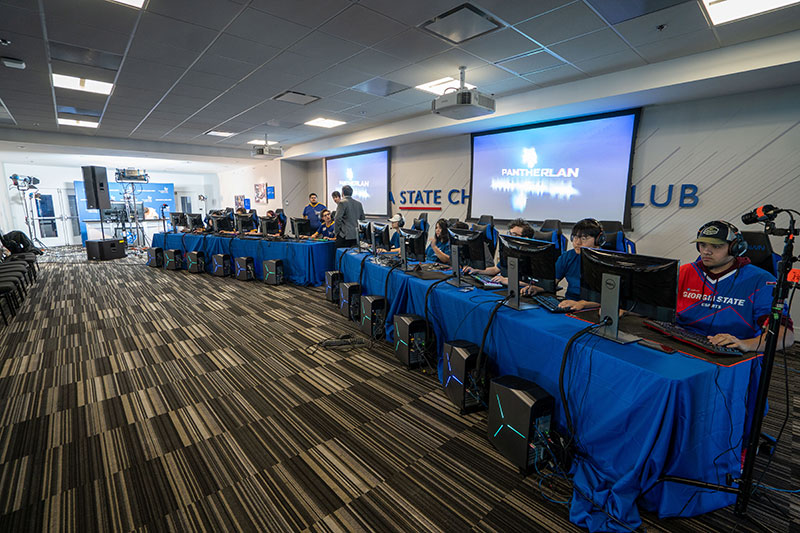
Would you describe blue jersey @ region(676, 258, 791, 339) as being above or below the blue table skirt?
above

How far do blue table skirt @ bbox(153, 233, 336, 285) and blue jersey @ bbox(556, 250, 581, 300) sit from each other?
421cm

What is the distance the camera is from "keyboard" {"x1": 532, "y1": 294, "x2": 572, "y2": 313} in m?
2.33

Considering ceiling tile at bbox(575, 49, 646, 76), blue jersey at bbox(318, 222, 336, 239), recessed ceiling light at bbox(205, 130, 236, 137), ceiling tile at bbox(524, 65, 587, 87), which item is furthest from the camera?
recessed ceiling light at bbox(205, 130, 236, 137)

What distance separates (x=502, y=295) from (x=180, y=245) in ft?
26.1

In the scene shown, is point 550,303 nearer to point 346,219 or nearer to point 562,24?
point 562,24

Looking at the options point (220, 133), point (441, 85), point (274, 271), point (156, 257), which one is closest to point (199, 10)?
point (441, 85)

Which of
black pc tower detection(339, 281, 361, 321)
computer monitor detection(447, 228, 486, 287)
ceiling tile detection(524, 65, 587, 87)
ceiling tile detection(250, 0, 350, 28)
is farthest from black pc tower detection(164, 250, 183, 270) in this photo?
ceiling tile detection(524, 65, 587, 87)

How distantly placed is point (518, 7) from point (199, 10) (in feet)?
8.43

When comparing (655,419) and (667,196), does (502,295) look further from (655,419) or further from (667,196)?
(667,196)

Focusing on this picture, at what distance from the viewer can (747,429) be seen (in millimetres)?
1951

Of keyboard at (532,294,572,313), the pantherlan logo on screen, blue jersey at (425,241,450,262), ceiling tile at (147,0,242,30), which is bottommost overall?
keyboard at (532,294,572,313)

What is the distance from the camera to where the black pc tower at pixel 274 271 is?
6.26 metres

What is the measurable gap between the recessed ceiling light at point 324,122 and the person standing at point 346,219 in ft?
6.02

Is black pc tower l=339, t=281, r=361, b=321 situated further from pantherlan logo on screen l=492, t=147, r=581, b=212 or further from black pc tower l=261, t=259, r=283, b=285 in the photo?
pantherlan logo on screen l=492, t=147, r=581, b=212
